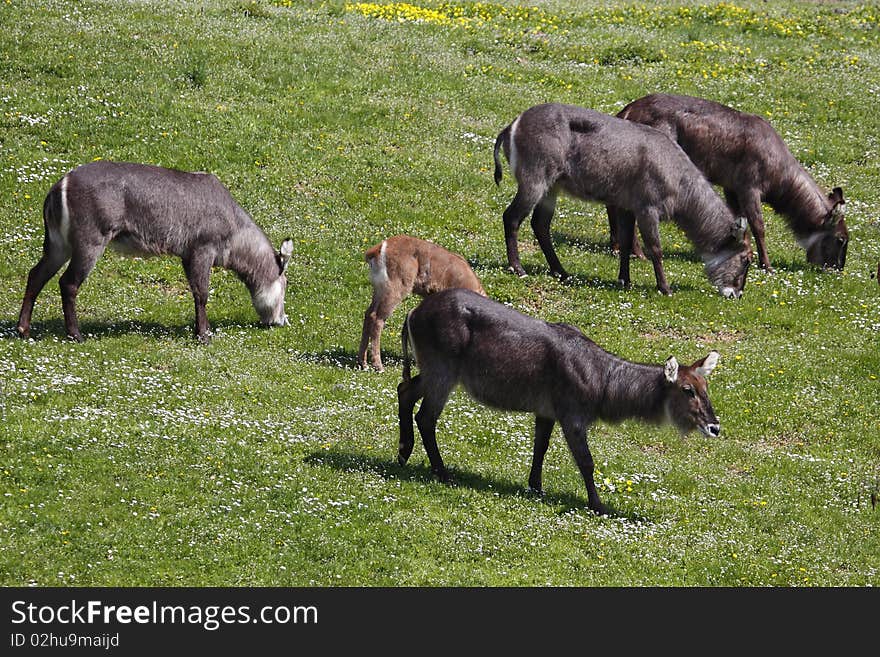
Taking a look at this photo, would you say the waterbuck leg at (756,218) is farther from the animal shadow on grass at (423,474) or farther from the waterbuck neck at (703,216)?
the animal shadow on grass at (423,474)

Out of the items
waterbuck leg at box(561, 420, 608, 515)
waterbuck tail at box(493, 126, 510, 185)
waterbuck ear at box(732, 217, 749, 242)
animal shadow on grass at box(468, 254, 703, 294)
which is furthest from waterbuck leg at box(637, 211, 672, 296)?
waterbuck leg at box(561, 420, 608, 515)

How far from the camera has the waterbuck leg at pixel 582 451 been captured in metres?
12.7

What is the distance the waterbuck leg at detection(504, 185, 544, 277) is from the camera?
1988 cm

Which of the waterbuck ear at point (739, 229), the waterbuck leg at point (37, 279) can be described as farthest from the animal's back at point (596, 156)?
the waterbuck leg at point (37, 279)

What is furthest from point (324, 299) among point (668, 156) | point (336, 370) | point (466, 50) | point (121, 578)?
point (466, 50)

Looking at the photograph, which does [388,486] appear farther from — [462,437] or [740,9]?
[740,9]

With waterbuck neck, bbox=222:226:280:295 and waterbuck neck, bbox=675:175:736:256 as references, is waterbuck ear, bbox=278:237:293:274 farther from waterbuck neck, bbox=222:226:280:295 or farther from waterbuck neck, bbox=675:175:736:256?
waterbuck neck, bbox=675:175:736:256

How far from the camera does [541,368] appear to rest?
12922 millimetres

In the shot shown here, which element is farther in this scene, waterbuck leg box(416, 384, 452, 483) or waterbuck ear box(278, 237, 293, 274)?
waterbuck ear box(278, 237, 293, 274)

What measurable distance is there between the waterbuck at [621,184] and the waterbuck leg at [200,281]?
5.21 meters

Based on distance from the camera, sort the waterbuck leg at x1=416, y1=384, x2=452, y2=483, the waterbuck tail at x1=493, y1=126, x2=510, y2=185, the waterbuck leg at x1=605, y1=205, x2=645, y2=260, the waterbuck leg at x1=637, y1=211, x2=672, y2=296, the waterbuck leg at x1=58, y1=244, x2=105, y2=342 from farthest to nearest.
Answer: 1. the waterbuck leg at x1=605, y1=205, x2=645, y2=260
2. the waterbuck tail at x1=493, y1=126, x2=510, y2=185
3. the waterbuck leg at x1=637, y1=211, x2=672, y2=296
4. the waterbuck leg at x1=58, y1=244, x2=105, y2=342
5. the waterbuck leg at x1=416, y1=384, x2=452, y2=483

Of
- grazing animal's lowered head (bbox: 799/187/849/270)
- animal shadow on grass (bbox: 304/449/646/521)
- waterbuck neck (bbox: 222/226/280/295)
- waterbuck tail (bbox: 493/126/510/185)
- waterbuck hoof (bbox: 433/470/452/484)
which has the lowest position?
animal shadow on grass (bbox: 304/449/646/521)

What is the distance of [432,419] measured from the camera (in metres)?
13.1

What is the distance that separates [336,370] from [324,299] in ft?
9.29
